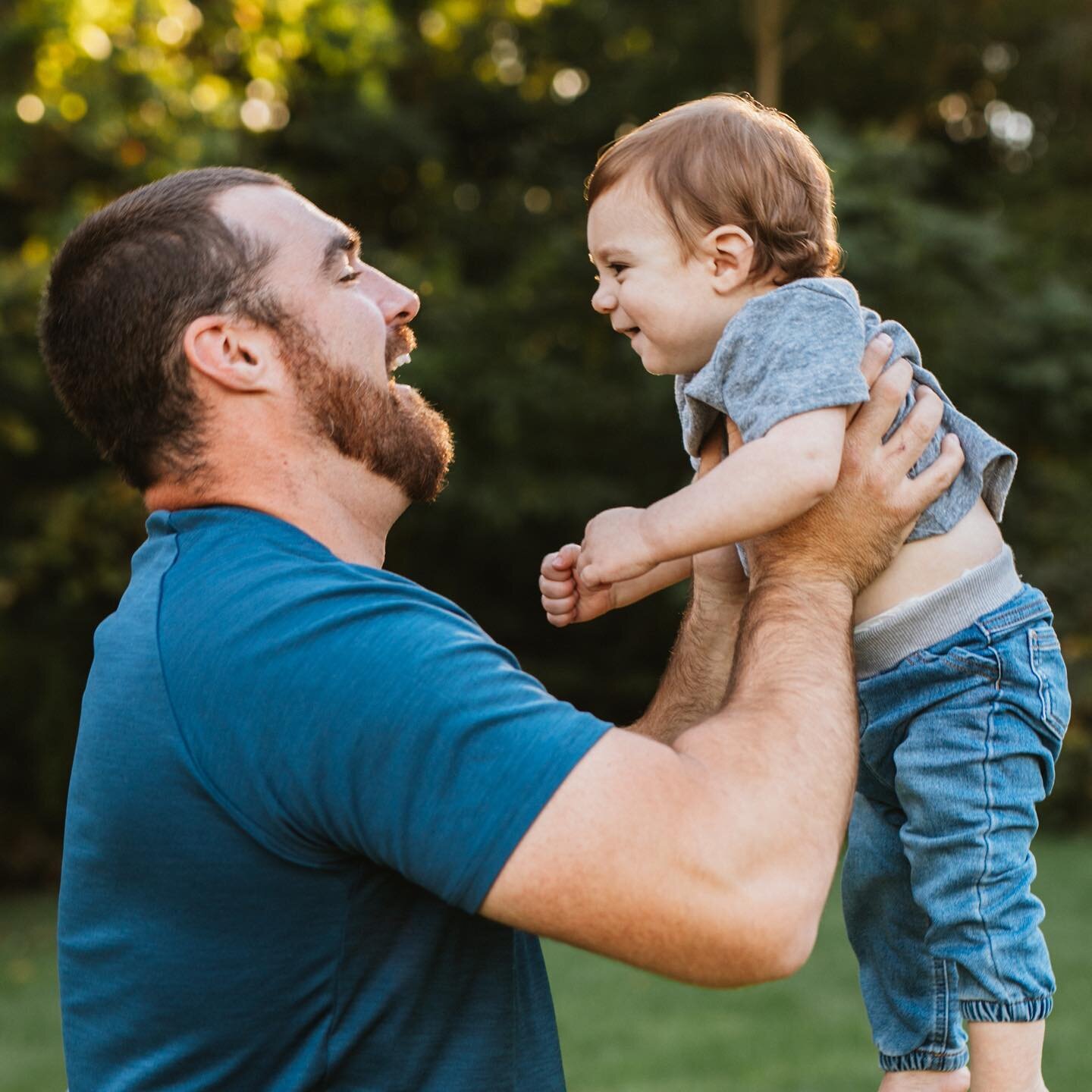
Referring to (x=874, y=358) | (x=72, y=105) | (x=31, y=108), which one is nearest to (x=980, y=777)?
(x=874, y=358)

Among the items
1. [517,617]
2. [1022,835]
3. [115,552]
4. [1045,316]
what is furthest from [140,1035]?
[517,617]

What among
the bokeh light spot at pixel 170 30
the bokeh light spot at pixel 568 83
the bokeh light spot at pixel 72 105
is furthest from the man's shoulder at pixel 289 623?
the bokeh light spot at pixel 568 83

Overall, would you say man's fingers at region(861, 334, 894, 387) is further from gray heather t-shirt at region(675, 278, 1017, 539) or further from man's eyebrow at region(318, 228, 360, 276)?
man's eyebrow at region(318, 228, 360, 276)

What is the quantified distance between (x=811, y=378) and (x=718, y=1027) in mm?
5640

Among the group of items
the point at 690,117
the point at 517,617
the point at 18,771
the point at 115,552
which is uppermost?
the point at 690,117

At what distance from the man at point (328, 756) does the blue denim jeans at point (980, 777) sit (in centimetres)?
23

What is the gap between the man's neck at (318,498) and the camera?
6.31 ft

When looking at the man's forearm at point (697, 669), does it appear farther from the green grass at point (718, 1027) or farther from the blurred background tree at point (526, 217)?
the blurred background tree at point (526, 217)

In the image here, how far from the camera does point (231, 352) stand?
1.97 m

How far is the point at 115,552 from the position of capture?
34.7 ft

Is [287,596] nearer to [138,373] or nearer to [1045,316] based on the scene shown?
[138,373]

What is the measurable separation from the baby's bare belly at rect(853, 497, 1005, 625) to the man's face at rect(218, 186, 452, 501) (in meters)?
0.69

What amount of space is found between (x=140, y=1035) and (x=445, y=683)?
630mm

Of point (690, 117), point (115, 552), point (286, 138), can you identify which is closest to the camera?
point (690, 117)
